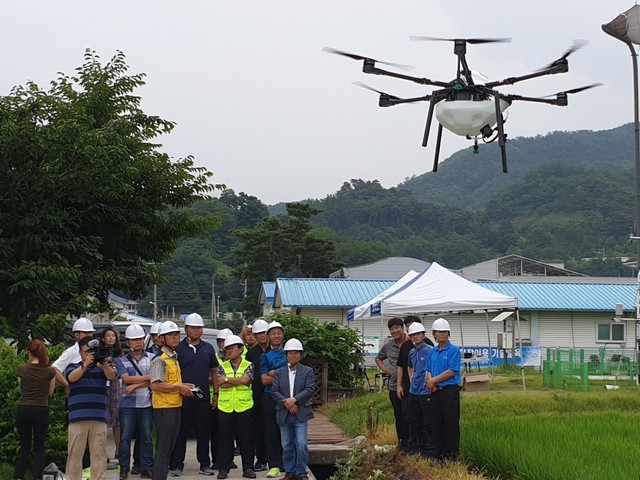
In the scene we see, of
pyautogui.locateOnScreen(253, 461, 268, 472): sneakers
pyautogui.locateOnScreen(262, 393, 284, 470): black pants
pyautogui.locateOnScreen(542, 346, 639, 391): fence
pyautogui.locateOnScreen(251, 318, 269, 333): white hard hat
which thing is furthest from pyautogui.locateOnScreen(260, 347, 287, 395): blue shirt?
pyautogui.locateOnScreen(542, 346, 639, 391): fence

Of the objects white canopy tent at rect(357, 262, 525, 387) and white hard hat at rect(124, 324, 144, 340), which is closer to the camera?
white hard hat at rect(124, 324, 144, 340)

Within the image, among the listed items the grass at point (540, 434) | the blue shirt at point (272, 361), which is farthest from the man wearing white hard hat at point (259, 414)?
the grass at point (540, 434)

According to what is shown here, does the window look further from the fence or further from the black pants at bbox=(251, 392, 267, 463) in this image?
the black pants at bbox=(251, 392, 267, 463)

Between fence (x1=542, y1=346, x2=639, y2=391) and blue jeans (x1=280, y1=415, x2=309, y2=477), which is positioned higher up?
fence (x1=542, y1=346, x2=639, y2=391)

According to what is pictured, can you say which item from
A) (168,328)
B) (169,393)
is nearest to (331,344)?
(168,328)

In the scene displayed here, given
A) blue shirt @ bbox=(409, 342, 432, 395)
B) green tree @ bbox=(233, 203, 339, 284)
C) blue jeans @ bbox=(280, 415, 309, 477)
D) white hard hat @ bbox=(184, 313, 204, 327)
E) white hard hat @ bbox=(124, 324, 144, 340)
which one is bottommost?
blue jeans @ bbox=(280, 415, 309, 477)

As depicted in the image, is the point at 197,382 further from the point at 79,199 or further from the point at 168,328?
the point at 79,199

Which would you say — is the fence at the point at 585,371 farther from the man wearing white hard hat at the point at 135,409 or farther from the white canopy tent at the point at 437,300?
the man wearing white hard hat at the point at 135,409
